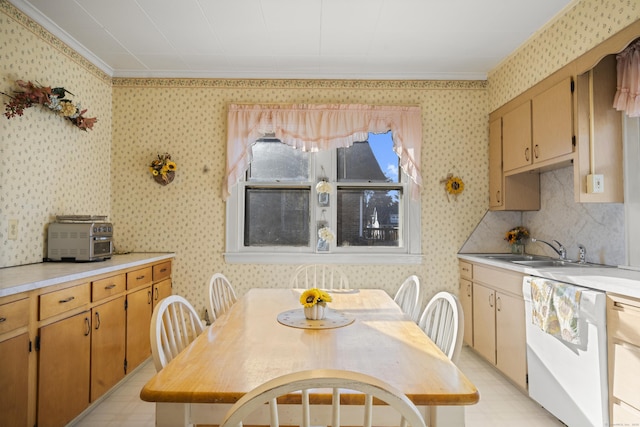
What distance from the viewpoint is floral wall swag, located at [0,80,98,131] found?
2.52m

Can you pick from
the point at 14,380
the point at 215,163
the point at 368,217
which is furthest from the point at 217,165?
the point at 14,380

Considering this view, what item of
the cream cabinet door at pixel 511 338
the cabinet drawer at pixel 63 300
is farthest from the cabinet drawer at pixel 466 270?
the cabinet drawer at pixel 63 300

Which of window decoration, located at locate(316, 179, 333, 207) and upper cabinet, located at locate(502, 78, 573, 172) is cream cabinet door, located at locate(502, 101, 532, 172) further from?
window decoration, located at locate(316, 179, 333, 207)

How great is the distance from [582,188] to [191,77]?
346 cm

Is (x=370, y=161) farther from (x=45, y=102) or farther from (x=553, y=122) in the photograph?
(x=45, y=102)

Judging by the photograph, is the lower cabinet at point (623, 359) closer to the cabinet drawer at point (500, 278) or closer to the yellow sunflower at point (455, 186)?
the cabinet drawer at point (500, 278)

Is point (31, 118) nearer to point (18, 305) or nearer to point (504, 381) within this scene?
point (18, 305)

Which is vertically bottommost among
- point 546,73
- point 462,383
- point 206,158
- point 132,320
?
point 132,320

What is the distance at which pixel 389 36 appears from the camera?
3109 millimetres

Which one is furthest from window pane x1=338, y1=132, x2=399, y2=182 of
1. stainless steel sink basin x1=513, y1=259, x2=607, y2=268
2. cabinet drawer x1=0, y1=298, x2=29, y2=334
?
cabinet drawer x1=0, y1=298, x2=29, y2=334

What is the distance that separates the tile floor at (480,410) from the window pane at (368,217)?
150 centimetres

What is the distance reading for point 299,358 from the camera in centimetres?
141

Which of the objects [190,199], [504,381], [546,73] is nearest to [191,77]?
[190,199]

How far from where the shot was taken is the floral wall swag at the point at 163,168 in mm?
3730
